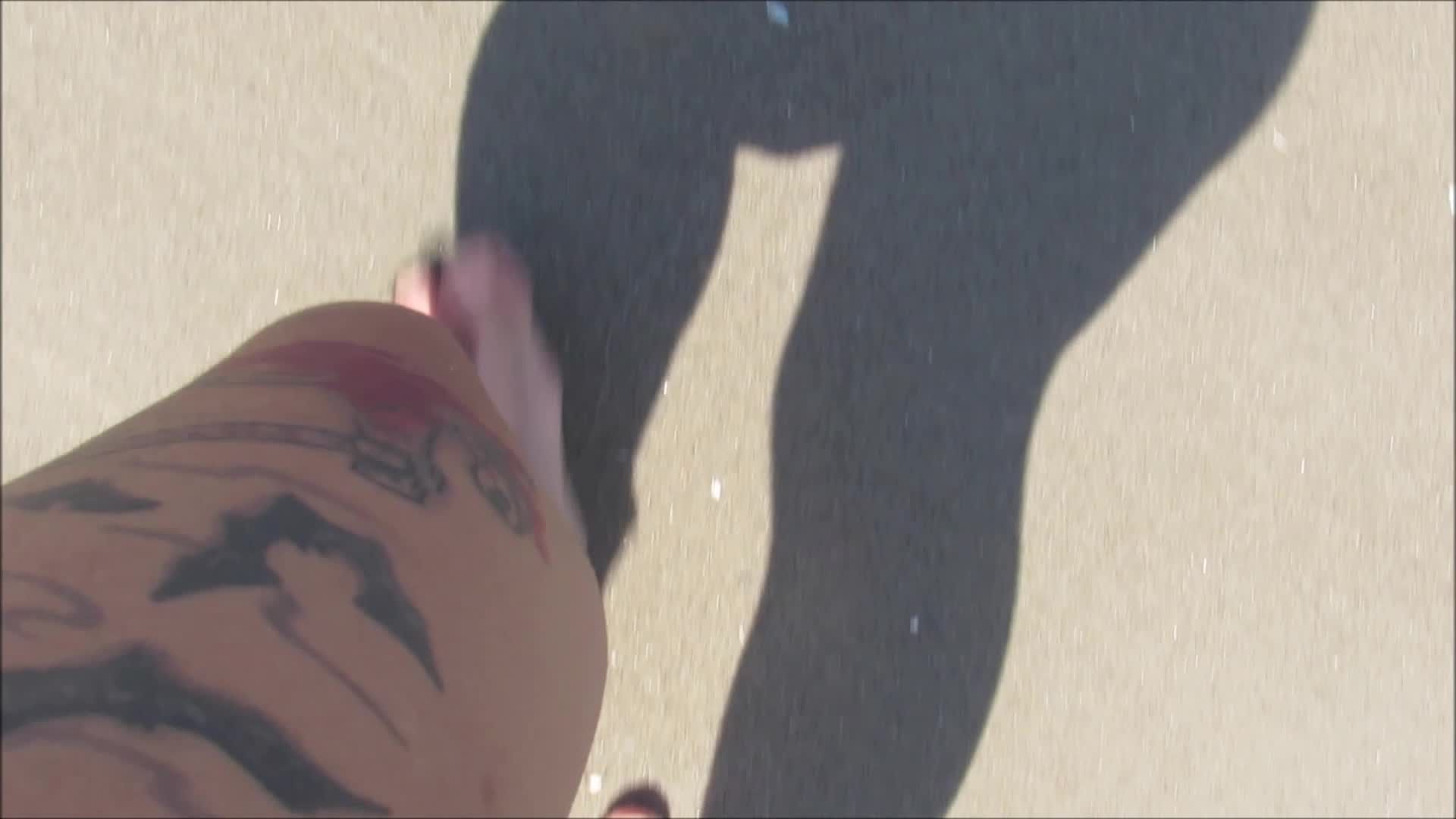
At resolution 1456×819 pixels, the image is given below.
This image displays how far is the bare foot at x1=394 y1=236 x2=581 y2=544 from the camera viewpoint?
100cm

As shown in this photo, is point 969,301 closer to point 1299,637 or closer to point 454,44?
point 1299,637

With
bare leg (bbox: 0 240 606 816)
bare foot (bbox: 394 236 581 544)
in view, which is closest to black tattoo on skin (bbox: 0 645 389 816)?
bare leg (bbox: 0 240 606 816)

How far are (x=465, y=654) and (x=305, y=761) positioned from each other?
0.10 metres

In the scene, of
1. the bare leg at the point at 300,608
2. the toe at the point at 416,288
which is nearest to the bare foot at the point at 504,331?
the toe at the point at 416,288

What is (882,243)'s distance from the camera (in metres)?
1.03

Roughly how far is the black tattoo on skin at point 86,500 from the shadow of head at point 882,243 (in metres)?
0.55

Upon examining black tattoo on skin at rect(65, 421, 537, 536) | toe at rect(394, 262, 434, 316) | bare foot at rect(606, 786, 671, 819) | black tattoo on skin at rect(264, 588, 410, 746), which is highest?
toe at rect(394, 262, 434, 316)

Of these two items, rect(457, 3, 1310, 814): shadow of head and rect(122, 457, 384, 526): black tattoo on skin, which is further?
rect(457, 3, 1310, 814): shadow of head

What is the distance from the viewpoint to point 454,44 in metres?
1.05

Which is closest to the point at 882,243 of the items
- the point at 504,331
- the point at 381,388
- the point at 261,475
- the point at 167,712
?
the point at 504,331

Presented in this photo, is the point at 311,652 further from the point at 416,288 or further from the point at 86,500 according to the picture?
the point at 416,288

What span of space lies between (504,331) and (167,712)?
583 mm

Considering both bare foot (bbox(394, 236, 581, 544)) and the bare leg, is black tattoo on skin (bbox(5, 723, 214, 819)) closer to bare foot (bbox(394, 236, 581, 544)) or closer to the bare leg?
the bare leg

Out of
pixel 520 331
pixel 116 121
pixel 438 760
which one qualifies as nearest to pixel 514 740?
pixel 438 760
